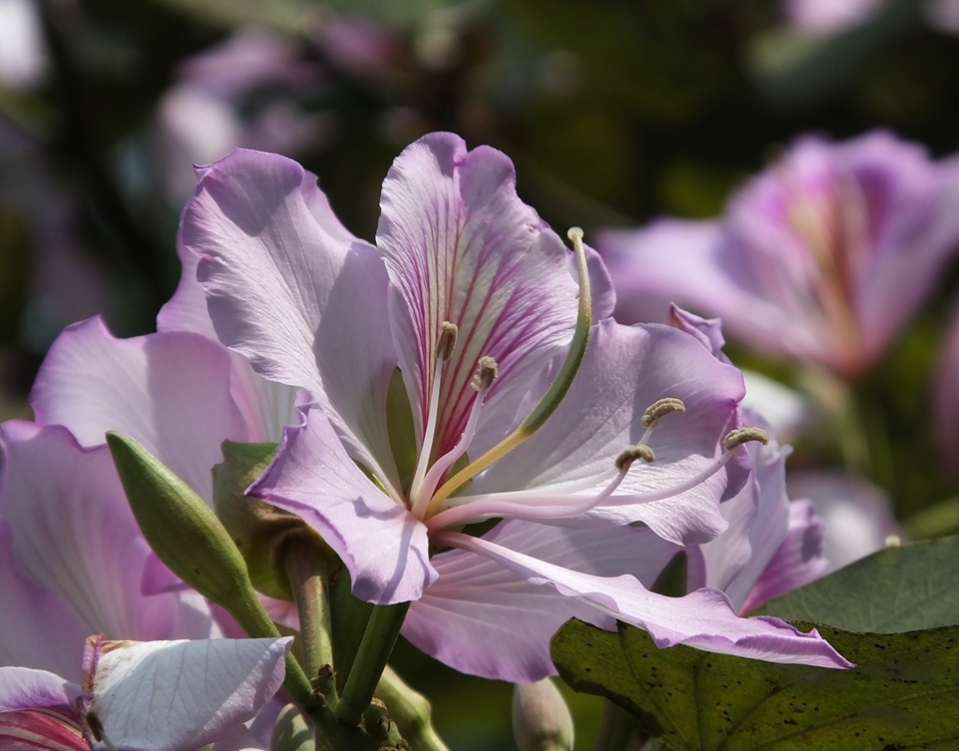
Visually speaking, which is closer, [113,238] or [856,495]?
[856,495]

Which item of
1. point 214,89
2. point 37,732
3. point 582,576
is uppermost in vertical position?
point 582,576

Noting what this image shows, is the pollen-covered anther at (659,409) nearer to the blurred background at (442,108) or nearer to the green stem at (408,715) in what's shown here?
the green stem at (408,715)

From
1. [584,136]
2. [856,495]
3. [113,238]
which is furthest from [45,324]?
[856,495]

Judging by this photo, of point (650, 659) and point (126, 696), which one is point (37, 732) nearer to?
point (126, 696)

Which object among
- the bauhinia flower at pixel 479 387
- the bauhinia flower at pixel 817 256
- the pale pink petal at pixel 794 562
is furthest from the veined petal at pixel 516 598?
the bauhinia flower at pixel 817 256

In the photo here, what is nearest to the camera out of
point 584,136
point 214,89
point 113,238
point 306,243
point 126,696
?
point 126,696

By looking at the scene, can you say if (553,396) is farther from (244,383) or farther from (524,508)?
(244,383)

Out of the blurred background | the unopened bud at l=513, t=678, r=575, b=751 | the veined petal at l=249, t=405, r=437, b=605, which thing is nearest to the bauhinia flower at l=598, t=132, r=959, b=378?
the blurred background
